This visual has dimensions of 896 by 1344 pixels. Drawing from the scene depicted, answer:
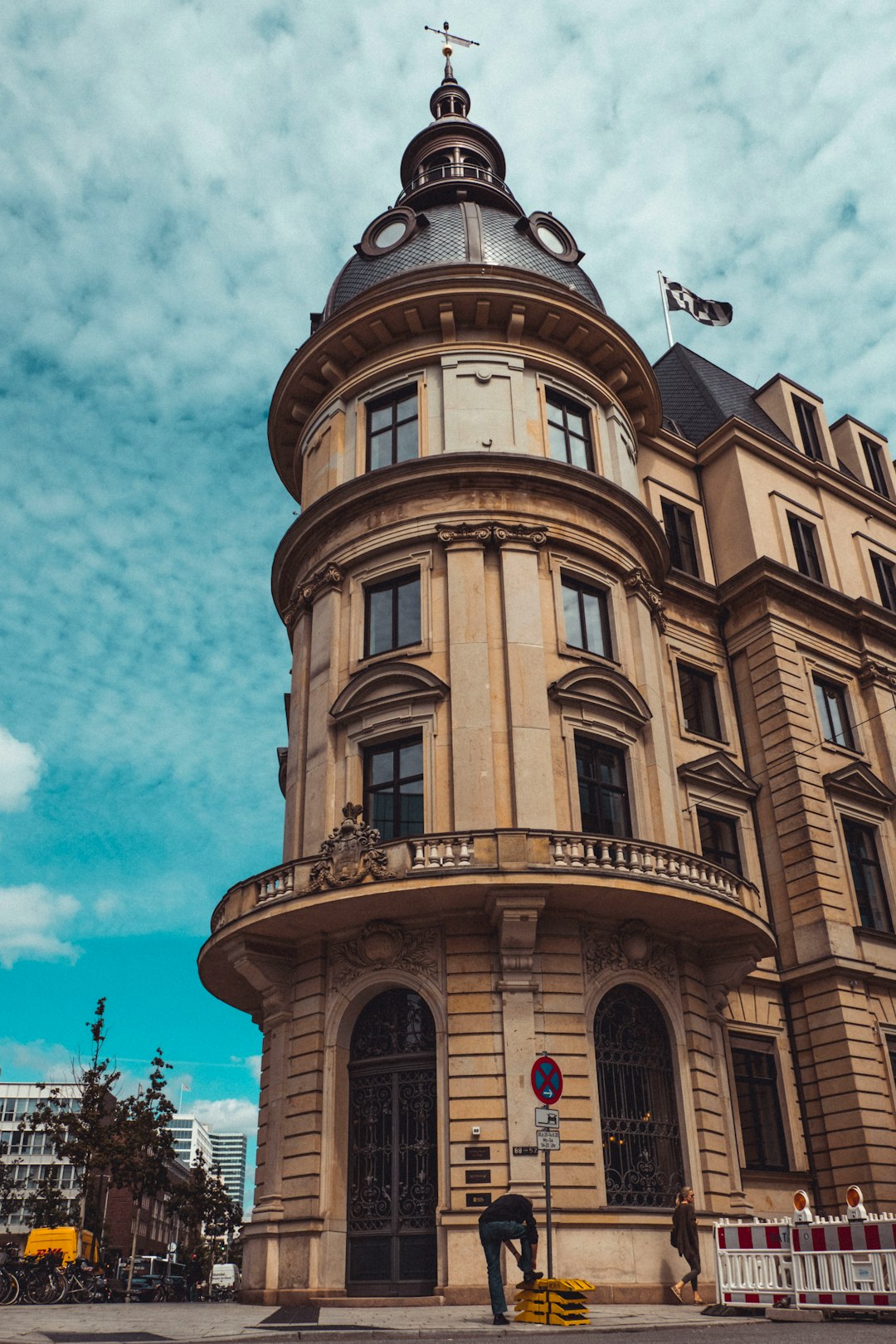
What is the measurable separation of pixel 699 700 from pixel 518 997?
12688 mm

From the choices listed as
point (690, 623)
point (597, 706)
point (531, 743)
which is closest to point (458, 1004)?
point (531, 743)

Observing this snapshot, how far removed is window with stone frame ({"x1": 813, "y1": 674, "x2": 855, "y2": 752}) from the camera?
30.8 meters

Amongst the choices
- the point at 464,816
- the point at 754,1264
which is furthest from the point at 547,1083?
the point at 464,816

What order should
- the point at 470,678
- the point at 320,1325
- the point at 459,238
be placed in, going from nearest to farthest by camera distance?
the point at 320,1325 < the point at 470,678 < the point at 459,238

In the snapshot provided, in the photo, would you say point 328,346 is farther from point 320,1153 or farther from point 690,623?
point 320,1153

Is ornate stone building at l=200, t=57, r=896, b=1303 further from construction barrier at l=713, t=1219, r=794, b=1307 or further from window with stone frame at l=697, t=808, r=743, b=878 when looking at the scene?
construction barrier at l=713, t=1219, r=794, b=1307

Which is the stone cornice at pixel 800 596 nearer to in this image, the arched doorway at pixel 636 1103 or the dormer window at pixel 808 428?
the dormer window at pixel 808 428

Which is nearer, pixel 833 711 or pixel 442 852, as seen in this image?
pixel 442 852

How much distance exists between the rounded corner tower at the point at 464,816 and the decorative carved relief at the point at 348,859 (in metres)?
0.06

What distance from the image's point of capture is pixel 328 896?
20.3 metres

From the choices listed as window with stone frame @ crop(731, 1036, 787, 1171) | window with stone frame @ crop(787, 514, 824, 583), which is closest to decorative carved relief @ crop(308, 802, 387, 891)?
window with stone frame @ crop(731, 1036, 787, 1171)

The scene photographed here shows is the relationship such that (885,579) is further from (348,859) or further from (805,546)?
(348,859)

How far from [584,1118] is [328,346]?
64.6 feet

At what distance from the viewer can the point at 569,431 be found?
28.2 m
